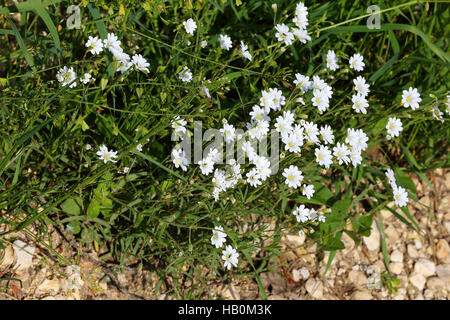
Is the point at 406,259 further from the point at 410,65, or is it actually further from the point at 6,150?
the point at 6,150

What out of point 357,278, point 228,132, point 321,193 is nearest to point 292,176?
point 228,132

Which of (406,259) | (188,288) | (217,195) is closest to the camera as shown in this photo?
(217,195)

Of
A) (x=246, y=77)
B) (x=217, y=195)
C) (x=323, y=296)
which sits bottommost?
(x=323, y=296)

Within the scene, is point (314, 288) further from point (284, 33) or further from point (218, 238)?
point (284, 33)

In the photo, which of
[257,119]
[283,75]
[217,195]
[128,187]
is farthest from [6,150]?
[283,75]

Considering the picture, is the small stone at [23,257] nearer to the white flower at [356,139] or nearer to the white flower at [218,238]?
the white flower at [218,238]

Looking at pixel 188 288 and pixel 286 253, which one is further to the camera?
pixel 286 253

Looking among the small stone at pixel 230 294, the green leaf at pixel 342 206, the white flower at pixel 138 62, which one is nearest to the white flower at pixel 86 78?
the white flower at pixel 138 62
